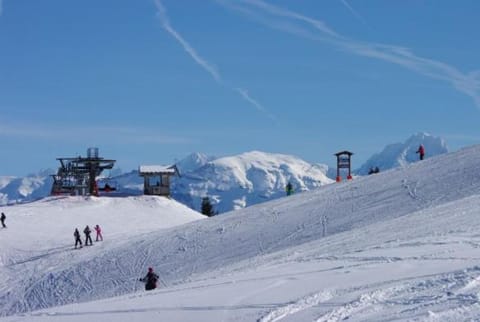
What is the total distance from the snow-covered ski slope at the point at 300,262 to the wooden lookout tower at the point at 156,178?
411 inches

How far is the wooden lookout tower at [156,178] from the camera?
66.0 meters

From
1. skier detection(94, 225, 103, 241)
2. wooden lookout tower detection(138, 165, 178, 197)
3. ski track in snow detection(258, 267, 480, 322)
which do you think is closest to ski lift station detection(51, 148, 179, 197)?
wooden lookout tower detection(138, 165, 178, 197)

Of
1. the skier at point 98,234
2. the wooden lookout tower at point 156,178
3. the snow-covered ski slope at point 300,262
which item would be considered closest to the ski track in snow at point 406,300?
the snow-covered ski slope at point 300,262

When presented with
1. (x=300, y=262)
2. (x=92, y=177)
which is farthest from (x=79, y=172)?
(x=300, y=262)

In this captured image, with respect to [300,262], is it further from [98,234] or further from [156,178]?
[156,178]

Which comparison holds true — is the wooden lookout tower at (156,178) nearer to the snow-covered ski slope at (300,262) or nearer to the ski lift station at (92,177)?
the ski lift station at (92,177)

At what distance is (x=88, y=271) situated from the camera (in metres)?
35.2

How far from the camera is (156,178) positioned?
232 feet

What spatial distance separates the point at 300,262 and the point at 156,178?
51.8m

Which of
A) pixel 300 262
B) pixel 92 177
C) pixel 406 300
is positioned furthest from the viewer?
pixel 92 177

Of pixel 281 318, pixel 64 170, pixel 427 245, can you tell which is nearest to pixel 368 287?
pixel 281 318

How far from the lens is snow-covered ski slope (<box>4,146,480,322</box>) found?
13.1 meters

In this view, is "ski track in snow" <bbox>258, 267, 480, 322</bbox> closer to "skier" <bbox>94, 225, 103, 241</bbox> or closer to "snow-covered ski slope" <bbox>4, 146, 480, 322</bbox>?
"snow-covered ski slope" <bbox>4, 146, 480, 322</bbox>

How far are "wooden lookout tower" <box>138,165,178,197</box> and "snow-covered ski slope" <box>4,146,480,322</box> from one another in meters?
10.4
